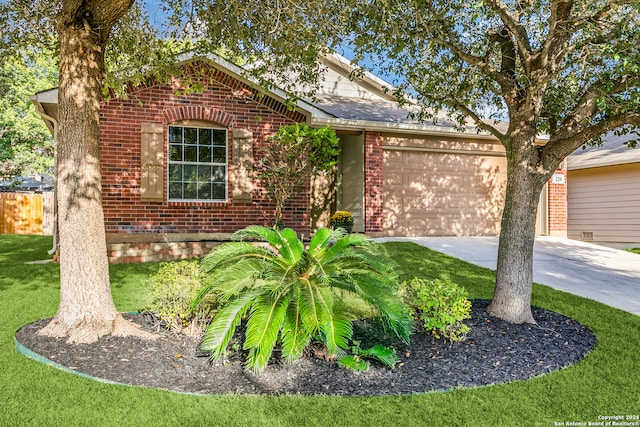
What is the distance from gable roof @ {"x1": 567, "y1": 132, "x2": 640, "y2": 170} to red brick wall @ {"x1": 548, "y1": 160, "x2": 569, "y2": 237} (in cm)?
229

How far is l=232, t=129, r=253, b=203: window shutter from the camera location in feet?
34.1

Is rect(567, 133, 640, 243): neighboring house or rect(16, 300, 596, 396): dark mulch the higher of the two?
rect(567, 133, 640, 243): neighboring house

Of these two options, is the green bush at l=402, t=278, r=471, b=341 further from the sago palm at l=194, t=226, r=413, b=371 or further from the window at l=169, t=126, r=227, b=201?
the window at l=169, t=126, r=227, b=201

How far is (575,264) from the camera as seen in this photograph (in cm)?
935

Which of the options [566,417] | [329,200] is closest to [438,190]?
[329,200]

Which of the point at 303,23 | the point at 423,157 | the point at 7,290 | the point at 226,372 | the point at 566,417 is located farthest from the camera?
the point at 423,157

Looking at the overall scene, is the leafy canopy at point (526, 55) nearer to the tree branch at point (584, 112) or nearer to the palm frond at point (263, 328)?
the tree branch at point (584, 112)

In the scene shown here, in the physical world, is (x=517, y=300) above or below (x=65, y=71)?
below

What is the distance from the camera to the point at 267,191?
10625 millimetres

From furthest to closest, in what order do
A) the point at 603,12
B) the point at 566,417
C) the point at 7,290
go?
1. the point at 7,290
2. the point at 603,12
3. the point at 566,417

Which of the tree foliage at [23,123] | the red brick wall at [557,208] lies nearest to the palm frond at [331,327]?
the red brick wall at [557,208]

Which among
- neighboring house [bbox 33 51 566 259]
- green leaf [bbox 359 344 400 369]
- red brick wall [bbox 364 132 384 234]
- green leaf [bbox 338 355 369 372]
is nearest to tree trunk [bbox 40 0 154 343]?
green leaf [bbox 338 355 369 372]

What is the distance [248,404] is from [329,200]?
9.61 metres

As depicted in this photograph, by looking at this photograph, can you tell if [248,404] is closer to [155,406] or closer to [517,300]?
[155,406]
